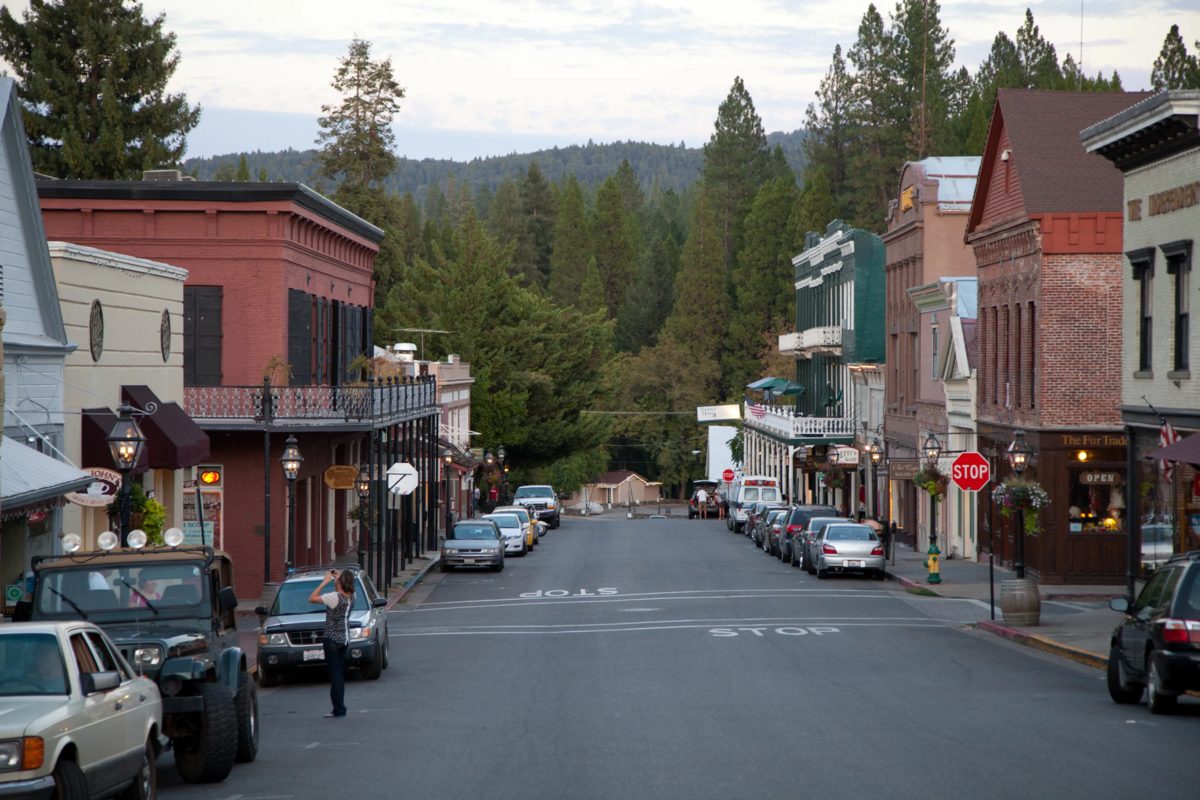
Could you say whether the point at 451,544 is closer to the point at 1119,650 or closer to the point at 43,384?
the point at 43,384

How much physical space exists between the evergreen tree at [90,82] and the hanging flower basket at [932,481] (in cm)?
3417

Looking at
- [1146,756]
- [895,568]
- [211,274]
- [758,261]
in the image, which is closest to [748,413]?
[758,261]

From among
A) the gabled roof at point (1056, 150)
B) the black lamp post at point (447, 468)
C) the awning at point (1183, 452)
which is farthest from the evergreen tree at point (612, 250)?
the awning at point (1183, 452)

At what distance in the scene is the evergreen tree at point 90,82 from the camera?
181ft

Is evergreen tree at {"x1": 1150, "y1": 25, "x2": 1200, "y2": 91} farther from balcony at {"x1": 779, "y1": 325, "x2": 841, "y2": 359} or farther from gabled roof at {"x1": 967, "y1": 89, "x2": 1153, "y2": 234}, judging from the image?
gabled roof at {"x1": 967, "y1": 89, "x2": 1153, "y2": 234}

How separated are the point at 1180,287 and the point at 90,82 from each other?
153 ft

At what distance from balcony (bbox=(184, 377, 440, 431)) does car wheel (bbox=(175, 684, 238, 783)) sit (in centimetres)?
1766

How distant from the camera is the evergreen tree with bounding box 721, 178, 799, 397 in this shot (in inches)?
3917

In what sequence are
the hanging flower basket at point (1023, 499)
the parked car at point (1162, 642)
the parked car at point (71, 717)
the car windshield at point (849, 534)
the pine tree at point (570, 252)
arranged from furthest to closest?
the pine tree at point (570, 252) < the car windshield at point (849, 534) < the hanging flower basket at point (1023, 499) < the parked car at point (1162, 642) < the parked car at point (71, 717)

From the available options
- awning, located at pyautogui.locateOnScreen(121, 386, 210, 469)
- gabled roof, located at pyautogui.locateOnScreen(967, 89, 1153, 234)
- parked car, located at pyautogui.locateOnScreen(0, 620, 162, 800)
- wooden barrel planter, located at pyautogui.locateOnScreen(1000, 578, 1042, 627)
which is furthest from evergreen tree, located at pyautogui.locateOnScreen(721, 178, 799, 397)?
parked car, located at pyautogui.locateOnScreen(0, 620, 162, 800)

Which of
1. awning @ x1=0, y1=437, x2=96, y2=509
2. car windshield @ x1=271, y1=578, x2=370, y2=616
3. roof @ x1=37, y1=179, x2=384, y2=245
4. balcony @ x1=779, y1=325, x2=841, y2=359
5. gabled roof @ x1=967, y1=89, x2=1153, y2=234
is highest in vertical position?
gabled roof @ x1=967, y1=89, x2=1153, y2=234

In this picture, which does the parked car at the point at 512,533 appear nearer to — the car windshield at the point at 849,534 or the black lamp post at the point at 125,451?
the car windshield at the point at 849,534

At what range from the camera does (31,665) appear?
919 cm

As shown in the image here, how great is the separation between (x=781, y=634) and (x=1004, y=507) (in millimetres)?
6812
